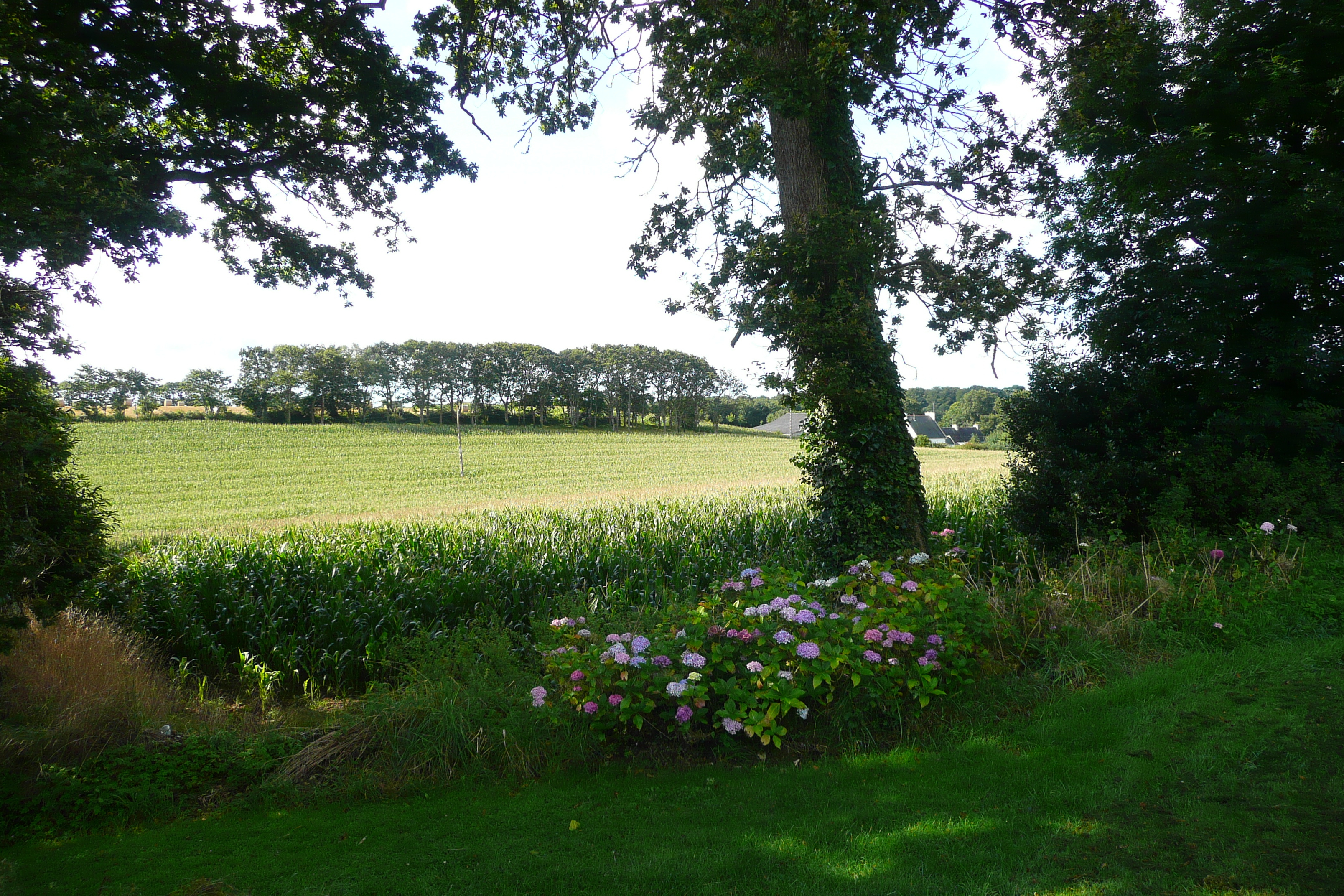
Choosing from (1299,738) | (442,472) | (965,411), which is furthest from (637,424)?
(1299,738)

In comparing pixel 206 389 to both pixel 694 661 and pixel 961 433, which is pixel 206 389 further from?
pixel 961 433

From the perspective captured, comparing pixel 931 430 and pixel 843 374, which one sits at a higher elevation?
pixel 843 374

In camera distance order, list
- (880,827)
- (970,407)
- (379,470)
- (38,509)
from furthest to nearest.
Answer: (970,407), (379,470), (38,509), (880,827)

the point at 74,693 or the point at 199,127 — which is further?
the point at 199,127

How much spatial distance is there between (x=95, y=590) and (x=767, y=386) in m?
7.76

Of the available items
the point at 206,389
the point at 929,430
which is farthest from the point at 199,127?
the point at 929,430

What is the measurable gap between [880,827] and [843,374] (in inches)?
200

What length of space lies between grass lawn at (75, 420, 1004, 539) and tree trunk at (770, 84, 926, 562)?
11872mm

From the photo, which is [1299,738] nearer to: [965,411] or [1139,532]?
[1139,532]

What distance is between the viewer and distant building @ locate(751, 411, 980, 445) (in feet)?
255

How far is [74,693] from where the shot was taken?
509 cm

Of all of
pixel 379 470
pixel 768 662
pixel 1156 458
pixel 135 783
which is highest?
pixel 1156 458

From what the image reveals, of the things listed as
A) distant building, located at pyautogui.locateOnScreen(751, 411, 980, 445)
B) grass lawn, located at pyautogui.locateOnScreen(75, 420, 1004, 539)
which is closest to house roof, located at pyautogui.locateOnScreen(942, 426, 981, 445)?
distant building, located at pyautogui.locateOnScreen(751, 411, 980, 445)

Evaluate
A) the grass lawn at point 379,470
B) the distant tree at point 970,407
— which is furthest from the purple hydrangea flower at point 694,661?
the distant tree at point 970,407
